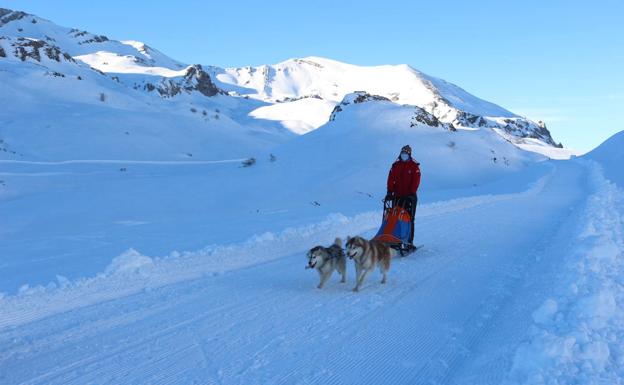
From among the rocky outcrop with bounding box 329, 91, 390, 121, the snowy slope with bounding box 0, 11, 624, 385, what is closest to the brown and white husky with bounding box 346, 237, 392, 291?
the snowy slope with bounding box 0, 11, 624, 385

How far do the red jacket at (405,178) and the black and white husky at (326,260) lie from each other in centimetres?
280

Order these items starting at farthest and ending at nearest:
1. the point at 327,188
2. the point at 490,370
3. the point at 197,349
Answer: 1. the point at 327,188
2. the point at 197,349
3. the point at 490,370

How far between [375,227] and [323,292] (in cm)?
652

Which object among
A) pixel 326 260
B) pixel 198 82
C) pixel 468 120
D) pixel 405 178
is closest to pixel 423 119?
pixel 405 178

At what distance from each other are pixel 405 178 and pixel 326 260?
3386mm

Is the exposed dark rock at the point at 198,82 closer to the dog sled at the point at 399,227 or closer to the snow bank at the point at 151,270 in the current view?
the snow bank at the point at 151,270

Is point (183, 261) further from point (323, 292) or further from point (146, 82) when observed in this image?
point (146, 82)

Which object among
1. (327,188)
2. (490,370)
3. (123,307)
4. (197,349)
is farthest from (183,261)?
(327,188)

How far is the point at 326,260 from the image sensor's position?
7.24 metres

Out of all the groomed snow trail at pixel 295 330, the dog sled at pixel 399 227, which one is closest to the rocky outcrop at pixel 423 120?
the dog sled at pixel 399 227

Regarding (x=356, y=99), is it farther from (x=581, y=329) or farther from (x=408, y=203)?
(x=581, y=329)

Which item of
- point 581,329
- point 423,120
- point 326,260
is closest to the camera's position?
point 581,329

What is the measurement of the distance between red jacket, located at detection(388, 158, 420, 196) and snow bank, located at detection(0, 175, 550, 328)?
2178 millimetres

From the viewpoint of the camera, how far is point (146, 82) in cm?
6062
